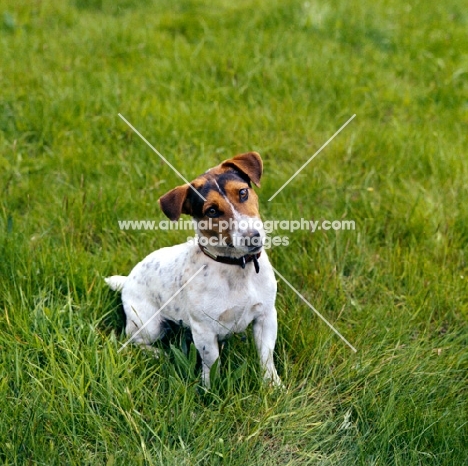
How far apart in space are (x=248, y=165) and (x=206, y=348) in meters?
1.15

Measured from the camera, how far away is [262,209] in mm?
5309

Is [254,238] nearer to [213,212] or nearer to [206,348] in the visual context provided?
[213,212]

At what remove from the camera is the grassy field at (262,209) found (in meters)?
3.40

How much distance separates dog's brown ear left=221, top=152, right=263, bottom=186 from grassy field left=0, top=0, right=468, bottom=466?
1043 mm

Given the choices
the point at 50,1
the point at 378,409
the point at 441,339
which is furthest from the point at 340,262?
the point at 50,1

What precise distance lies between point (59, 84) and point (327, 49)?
3.24m

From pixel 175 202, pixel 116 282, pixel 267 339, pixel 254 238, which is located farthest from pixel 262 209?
pixel 254 238

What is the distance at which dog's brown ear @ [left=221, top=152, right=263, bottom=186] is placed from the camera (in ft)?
12.1

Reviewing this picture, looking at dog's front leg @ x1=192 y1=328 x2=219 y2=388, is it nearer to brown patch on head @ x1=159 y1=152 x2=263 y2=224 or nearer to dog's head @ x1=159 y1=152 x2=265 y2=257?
dog's head @ x1=159 y1=152 x2=265 y2=257

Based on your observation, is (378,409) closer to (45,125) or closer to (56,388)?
Result: (56,388)

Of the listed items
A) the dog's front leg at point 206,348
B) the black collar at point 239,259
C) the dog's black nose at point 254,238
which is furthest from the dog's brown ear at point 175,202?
the dog's front leg at point 206,348

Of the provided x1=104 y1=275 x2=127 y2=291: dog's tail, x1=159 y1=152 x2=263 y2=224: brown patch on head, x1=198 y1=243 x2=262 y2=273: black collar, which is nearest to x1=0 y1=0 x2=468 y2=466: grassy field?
x1=104 y1=275 x2=127 y2=291: dog's tail

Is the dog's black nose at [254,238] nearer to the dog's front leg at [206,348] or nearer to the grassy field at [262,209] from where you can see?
the dog's front leg at [206,348]

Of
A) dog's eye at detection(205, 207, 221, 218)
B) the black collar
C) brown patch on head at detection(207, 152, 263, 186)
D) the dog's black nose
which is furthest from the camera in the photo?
brown patch on head at detection(207, 152, 263, 186)
